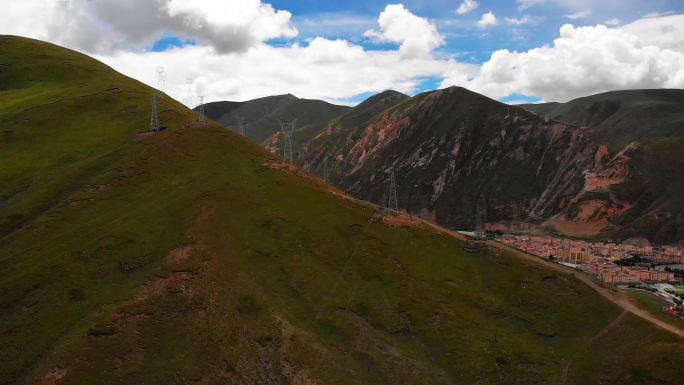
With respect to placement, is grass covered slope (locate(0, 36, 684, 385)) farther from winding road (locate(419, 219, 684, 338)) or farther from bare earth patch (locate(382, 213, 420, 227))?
winding road (locate(419, 219, 684, 338))

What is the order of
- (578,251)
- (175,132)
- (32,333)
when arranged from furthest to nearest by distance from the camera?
(578,251) → (175,132) → (32,333)

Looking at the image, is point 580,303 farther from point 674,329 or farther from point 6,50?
point 6,50

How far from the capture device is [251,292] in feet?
232

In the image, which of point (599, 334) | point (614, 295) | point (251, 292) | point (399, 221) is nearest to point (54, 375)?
point (251, 292)

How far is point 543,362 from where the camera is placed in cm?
6581

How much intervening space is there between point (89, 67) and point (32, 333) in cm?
14523

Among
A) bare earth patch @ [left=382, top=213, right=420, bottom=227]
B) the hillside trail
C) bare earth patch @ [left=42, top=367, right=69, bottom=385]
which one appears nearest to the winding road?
the hillside trail

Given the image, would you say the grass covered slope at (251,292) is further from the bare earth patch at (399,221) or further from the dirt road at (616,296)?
the dirt road at (616,296)

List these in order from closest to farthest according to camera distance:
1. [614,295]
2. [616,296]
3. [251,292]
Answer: [251,292] → [616,296] → [614,295]

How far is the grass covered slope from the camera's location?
60031 millimetres

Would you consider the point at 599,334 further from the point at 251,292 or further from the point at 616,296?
the point at 251,292

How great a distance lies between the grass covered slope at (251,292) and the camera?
6003 cm

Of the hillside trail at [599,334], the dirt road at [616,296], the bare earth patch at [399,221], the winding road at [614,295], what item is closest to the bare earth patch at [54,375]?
the bare earth patch at [399,221]

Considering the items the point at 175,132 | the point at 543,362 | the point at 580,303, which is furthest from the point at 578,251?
the point at 175,132
